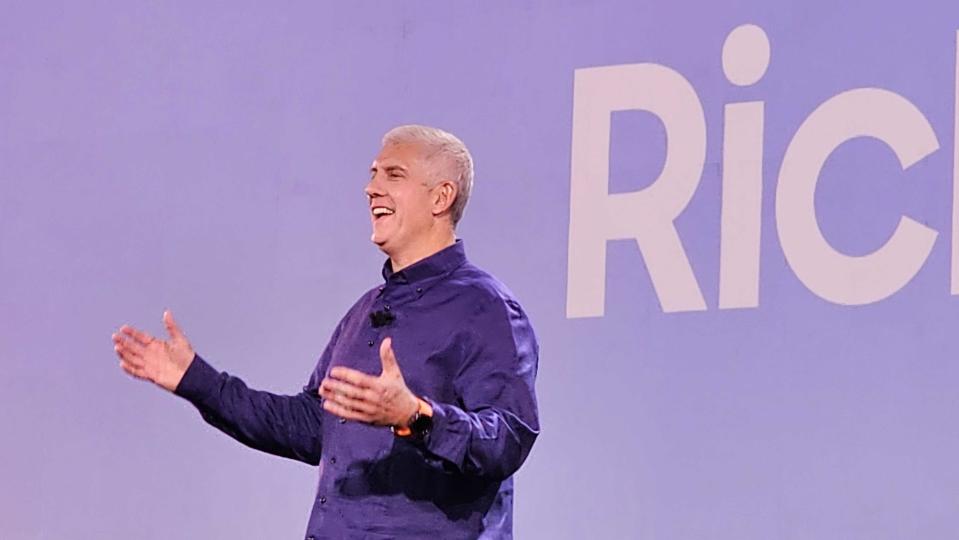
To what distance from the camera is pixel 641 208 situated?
405cm

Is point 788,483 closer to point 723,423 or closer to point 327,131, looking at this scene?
point 723,423

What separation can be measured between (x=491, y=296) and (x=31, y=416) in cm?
206

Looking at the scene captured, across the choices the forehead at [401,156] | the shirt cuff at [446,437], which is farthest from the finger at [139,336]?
the shirt cuff at [446,437]

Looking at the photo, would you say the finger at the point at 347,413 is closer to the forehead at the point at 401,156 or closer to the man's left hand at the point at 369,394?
the man's left hand at the point at 369,394

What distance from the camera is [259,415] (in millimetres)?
3363

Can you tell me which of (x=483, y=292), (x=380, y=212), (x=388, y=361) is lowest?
(x=388, y=361)

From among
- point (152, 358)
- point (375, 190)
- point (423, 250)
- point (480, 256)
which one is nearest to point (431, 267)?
point (423, 250)

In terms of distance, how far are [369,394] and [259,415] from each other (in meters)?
0.62

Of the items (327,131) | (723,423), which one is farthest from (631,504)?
(327,131)

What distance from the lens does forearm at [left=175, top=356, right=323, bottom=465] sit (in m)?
3.32

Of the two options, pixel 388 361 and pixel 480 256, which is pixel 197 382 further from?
pixel 480 256

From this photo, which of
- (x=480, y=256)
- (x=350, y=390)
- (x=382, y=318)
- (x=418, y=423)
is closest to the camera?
(x=350, y=390)

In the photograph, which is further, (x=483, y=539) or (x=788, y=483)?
(x=788, y=483)

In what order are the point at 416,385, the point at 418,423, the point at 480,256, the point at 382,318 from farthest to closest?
the point at 480,256 → the point at 382,318 → the point at 416,385 → the point at 418,423
